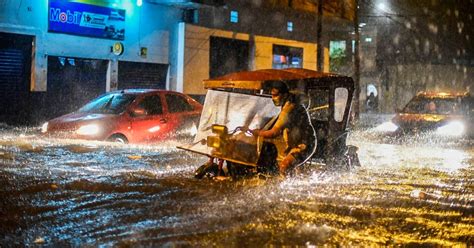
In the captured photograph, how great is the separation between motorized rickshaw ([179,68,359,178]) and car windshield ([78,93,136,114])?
3558mm

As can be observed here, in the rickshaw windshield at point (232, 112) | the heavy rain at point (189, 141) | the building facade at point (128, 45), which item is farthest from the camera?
the building facade at point (128, 45)

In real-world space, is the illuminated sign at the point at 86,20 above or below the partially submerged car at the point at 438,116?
above

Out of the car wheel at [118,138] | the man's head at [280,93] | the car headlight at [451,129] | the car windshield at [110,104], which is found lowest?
the car wheel at [118,138]

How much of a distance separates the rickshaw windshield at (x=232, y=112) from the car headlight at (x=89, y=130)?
313cm

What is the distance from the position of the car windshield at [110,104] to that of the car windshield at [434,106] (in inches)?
342

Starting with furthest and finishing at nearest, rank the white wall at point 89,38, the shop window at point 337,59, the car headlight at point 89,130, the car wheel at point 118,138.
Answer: the shop window at point 337,59 < the white wall at point 89,38 < the car wheel at point 118,138 < the car headlight at point 89,130

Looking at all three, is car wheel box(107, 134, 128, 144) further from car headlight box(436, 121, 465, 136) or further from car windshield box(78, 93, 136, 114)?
car headlight box(436, 121, 465, 136)

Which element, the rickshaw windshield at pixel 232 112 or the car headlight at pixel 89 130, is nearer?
the rickshaw windshield at pixel 232 112

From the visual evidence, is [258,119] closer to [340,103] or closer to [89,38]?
[340,103]

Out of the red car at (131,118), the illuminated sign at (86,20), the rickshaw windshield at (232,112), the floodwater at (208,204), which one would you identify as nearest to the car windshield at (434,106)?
the floodwater at (208,204)

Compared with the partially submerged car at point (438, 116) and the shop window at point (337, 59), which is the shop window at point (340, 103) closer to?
the partially submerged car at point (438, 116)

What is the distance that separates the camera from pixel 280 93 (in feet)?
26.7

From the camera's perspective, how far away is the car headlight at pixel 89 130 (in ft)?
38.0

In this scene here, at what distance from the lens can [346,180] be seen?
907 centimetres
